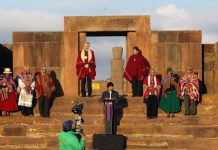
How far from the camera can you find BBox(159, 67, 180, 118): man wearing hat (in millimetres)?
16781

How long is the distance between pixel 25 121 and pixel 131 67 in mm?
3667

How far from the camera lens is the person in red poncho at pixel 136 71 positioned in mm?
18219

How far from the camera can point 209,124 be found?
1595 cm

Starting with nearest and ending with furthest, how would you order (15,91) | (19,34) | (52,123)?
(52,123), (15,91), (19,34)

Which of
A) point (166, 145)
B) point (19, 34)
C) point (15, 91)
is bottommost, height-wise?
point (166, 145)

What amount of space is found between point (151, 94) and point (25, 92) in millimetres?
3522

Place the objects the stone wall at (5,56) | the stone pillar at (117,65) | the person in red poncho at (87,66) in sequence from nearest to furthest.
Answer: the person in red poncho at (87,66)
the stone wall at (5,56)
the stone pillar at (117,65)

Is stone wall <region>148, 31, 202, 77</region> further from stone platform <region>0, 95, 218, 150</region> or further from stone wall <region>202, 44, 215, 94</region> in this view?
stone platform <region>0, 95, 218, 150</region>

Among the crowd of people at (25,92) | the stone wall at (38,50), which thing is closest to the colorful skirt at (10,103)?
the crowd of people at (25,92)

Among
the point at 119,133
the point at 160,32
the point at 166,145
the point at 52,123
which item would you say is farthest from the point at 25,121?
the point at 160,32

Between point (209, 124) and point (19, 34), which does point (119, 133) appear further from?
point (19, 34)

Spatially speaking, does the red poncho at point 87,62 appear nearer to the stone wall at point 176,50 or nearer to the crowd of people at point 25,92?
the crowd of people at point 25,92

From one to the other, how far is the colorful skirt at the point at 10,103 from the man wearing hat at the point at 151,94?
367cm

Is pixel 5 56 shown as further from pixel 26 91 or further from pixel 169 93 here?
pixel 169 93
